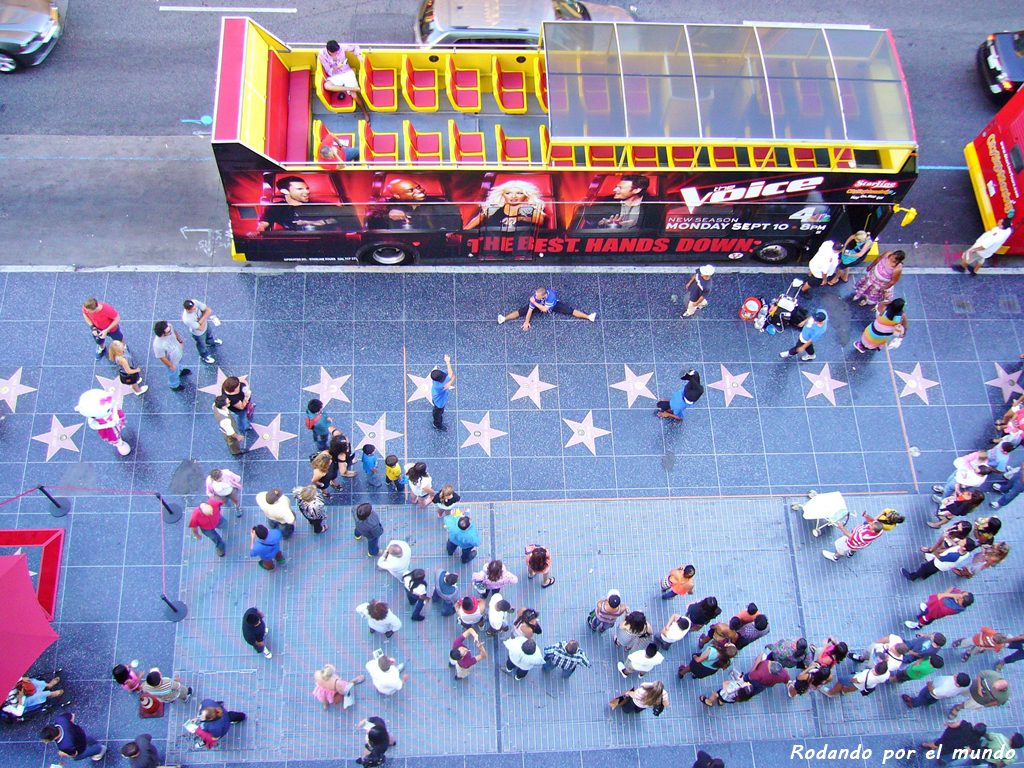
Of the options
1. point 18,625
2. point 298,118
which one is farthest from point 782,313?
point 18,625

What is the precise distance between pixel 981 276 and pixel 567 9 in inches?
413

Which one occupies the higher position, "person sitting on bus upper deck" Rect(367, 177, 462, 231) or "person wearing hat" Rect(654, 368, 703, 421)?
"person sitting on bus upper deck" Rect(367, 177, 462, 231)

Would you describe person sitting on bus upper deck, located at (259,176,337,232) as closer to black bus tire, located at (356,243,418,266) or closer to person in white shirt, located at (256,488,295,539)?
black bus tire, located at (356,243,418,266)

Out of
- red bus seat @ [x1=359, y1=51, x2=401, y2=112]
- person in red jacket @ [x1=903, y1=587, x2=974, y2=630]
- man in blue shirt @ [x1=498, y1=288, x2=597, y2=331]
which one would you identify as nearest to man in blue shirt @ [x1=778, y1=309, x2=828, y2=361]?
man in blue shirt @ [x1=498, y1=288, x2=597, y2=331]

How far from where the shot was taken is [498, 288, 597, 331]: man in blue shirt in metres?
15.7

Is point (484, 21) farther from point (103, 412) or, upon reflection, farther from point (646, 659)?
point (646, 659)

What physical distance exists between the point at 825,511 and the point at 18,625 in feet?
40.8

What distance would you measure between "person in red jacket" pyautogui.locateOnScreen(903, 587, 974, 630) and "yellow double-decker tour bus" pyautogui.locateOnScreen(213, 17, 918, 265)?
700cm

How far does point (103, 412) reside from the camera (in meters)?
13.2

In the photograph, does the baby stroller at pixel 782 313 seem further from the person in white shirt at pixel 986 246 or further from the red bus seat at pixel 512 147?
the red bus seat at pixel 512 147

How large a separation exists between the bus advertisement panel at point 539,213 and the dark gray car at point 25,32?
6.92 meters

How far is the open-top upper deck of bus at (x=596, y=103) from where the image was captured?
14.4 m

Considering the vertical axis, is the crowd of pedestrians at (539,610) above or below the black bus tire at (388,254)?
below

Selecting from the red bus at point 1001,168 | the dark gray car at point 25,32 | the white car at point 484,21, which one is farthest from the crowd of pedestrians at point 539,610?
the dark gray car at point 25,32
